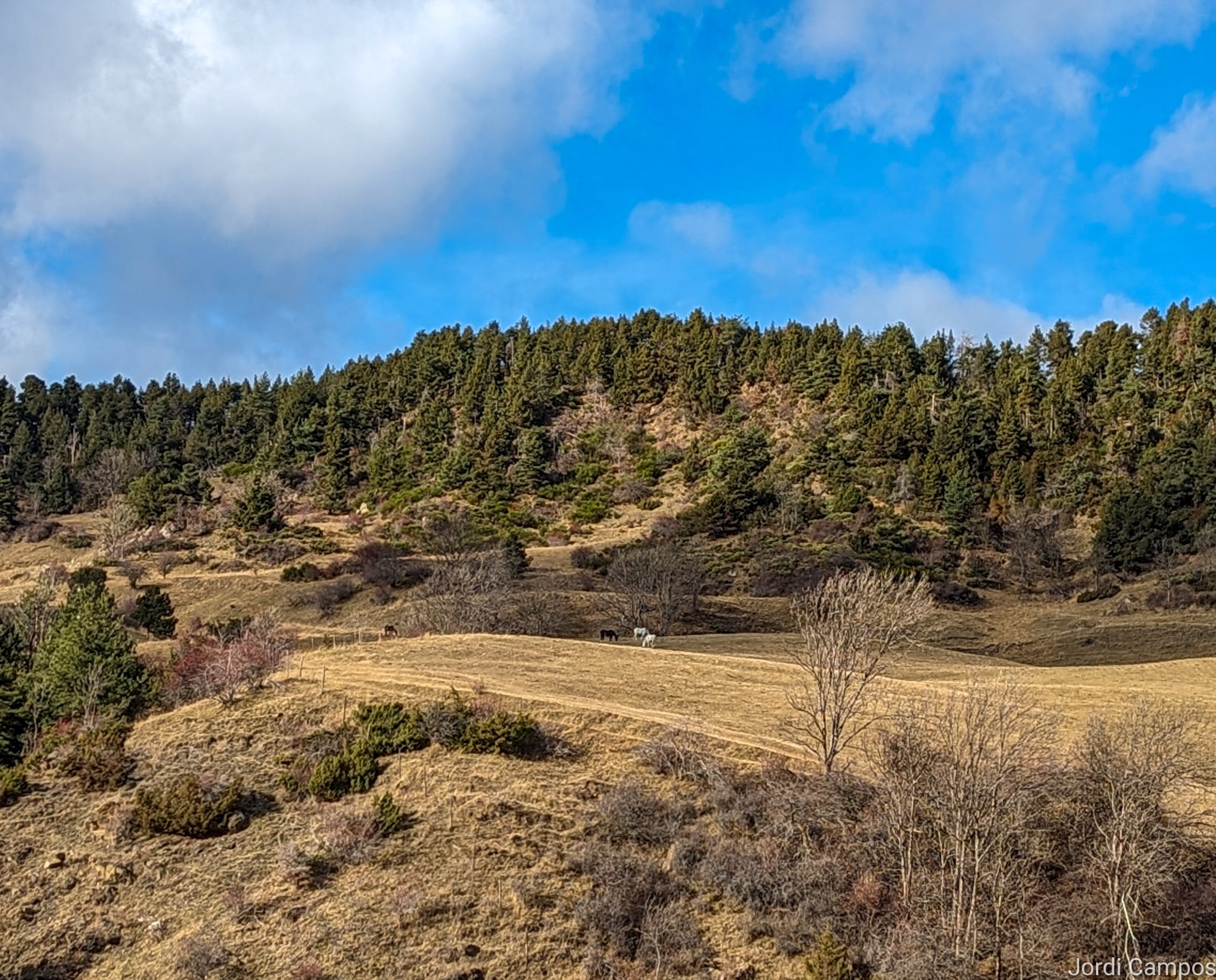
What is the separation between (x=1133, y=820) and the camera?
19.3 m

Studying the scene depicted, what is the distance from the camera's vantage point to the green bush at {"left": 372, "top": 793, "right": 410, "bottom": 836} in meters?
23.8

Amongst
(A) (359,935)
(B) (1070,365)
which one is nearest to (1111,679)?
(A) (359,935)

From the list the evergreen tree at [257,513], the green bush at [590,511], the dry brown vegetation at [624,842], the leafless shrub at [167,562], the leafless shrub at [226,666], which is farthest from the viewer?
the green bush at [590,511]

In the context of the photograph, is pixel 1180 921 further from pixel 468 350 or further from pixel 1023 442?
pixel 468 350

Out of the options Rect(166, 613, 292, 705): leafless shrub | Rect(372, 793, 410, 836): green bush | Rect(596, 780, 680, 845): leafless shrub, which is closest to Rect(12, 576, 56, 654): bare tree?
Rect(166, 613, 292, 705): leafless shrub

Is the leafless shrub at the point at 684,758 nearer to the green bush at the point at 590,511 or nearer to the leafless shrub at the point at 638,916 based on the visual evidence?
the leafless shrub at the point at 638,916

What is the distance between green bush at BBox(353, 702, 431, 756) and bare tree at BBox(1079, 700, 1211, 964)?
1752 centimetres

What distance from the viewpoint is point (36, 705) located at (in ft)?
107

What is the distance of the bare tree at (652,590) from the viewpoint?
57.6 m

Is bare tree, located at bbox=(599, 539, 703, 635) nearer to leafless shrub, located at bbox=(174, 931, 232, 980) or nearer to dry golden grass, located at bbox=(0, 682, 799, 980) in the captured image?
Answer: dry golden grass, located at bbox=(0, 682, 799, 980)

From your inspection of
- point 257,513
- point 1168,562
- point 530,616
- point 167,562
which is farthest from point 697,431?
point 530,616

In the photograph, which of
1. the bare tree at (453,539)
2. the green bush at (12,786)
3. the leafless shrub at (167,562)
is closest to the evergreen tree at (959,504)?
the bare tree at (453,539)

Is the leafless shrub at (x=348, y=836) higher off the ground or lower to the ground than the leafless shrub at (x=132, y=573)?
lower

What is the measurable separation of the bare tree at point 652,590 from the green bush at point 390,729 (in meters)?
29.0
